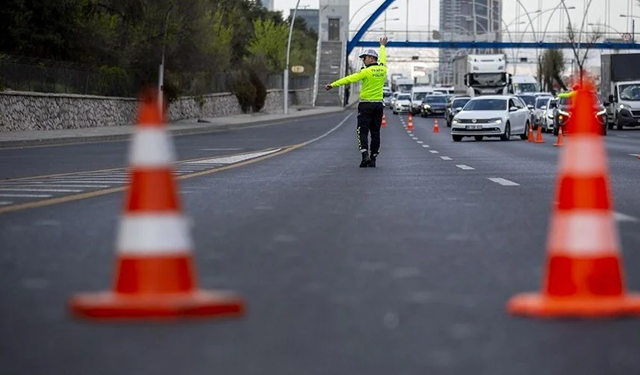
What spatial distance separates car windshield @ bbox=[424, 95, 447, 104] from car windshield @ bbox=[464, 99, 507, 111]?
45.8 meters

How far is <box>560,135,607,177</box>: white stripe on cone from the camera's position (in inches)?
259

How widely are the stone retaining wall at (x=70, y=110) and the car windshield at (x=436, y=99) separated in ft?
68.4

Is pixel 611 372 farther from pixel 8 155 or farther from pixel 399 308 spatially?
pixel 8 155

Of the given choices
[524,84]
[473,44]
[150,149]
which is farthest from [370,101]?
[473,44]

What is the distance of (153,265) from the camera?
19.5 ft

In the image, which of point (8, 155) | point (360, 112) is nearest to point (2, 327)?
point (360, 112)

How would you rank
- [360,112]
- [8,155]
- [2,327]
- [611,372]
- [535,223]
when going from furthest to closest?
[8,155]
[360,112]
[535,223]
[2,327]
[611,372]

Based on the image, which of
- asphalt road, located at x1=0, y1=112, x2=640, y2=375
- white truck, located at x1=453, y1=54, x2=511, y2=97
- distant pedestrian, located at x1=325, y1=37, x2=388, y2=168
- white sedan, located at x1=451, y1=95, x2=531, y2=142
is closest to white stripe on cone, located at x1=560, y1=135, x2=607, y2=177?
asphalt road, located at x1=0, y1=112, x2=640, y2=375

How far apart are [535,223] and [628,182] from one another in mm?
6305

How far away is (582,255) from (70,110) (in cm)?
4515

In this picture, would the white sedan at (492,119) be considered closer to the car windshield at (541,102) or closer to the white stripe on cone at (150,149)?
the car windshield at (541,102)

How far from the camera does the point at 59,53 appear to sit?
54.2 m

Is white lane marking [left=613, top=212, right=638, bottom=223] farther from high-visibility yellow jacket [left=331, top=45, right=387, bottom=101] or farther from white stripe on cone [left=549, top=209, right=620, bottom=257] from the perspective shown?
high-visibility yellow jacket [left=331, top=45, right=387, bottom=101]

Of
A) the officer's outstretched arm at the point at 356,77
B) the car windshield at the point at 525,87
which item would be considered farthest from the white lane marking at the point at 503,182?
the car windshield at the point at 525,87
